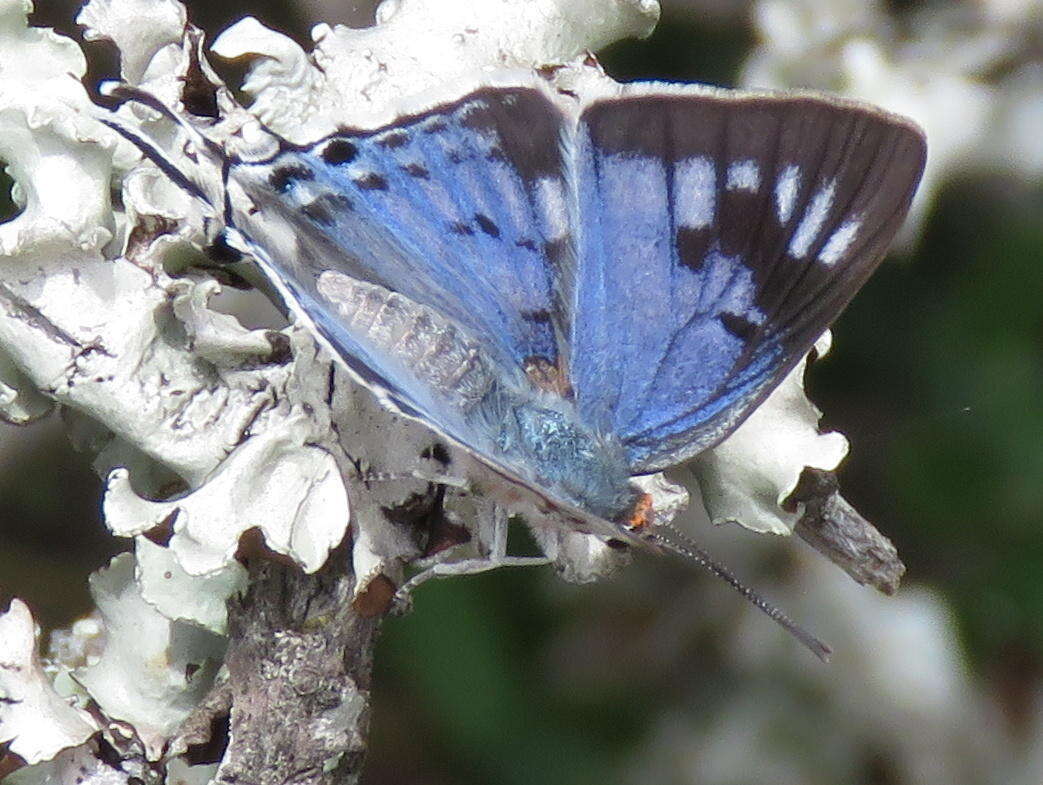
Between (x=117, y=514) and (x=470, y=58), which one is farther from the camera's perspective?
(x=470, y=58)

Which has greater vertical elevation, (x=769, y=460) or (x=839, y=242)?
(x=839, y=242)

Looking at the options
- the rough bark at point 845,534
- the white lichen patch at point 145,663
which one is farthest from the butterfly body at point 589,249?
the white lichen patch at point 145,663

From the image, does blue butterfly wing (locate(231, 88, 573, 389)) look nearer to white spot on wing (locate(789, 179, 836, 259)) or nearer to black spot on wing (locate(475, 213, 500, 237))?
black spot on wing (locate(475, 213, 500, 237))

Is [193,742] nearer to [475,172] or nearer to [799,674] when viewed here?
[475,172]

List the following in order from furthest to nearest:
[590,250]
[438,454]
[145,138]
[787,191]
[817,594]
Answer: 1. [817,594]
2. [590,250]
3. [787,191]
4. [438,454]
5. [145,138]

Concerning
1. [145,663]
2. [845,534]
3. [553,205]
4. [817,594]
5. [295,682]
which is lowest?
[817,594]

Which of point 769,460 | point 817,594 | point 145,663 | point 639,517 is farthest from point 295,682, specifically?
point 817,594

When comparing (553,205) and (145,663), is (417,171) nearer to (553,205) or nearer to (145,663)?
(553,205)

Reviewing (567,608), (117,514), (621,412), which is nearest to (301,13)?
(567,608)

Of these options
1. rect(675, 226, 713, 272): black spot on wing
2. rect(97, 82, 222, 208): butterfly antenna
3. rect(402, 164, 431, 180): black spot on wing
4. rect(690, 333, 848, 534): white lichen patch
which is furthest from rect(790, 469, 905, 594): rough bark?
rect(97, 82, 222, 208): butterfly antenna
